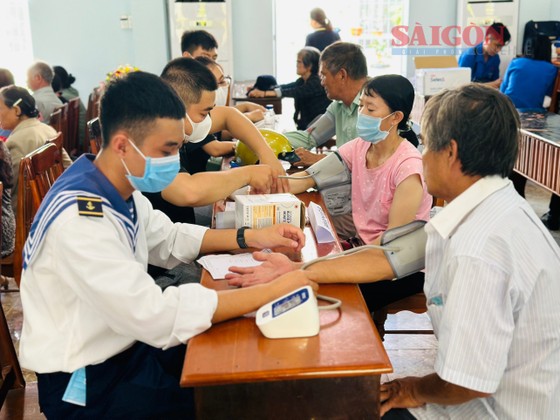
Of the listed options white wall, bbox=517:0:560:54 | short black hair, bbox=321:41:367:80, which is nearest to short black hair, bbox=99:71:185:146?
short black hair, bbox=321:41:367:80

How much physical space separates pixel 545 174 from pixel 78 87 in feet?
19.7

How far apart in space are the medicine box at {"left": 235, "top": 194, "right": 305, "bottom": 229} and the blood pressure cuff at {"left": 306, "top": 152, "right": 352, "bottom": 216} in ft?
1.96

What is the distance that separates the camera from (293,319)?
3.98 feet

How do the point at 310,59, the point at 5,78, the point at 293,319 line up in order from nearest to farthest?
1. the point at 293,319
2. the point at 5,78
3. the point at 310,59

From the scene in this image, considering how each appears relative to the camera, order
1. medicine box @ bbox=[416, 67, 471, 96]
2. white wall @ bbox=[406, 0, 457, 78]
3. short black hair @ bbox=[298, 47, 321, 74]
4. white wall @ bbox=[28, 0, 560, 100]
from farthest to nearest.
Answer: white wall @ bbox=[406, 0, 457, 78] → white wall @ bbox=[28, 0, 560, 100] → medicine box @ bbox=[416, 67, 471, 96] → short black hair @ bbox=[298, 47, 321, 74]

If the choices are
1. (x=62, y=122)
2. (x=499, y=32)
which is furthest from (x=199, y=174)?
(x=499, y=32)

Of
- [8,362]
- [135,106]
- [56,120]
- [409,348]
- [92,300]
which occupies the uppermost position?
[135,106]

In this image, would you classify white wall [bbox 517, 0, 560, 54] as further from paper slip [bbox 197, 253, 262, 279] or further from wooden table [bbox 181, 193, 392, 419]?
wooden table [bbox 181, 193, 392, 419]

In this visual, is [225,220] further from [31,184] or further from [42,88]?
[42,88]

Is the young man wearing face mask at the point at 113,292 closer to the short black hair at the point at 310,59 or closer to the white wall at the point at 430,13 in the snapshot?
the short black hair at the point at 310,59

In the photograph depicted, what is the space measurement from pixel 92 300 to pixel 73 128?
4132 millimetres

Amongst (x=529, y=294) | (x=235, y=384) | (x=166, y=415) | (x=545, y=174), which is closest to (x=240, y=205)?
(x=166, y=415)

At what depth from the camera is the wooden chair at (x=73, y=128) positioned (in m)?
4.96

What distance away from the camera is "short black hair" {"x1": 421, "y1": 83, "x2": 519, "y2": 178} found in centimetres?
125
